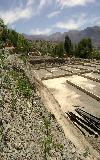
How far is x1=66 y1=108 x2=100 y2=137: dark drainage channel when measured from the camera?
15.6m

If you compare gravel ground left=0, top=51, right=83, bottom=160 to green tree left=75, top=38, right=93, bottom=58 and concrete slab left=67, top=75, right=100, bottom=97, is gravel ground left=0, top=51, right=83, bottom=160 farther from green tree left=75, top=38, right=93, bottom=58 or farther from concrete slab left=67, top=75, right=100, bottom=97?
green tree left=75, top=38, right=93, bottom=58

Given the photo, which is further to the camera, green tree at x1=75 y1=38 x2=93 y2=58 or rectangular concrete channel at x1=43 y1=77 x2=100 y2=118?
green tree at x1=75 y1=38 x2=93 y2=58

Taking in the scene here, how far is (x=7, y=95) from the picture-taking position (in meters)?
11.2

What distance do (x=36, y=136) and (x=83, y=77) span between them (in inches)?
880

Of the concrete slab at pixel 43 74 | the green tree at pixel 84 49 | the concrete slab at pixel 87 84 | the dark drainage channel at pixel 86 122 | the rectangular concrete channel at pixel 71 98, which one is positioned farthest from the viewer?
the green tree at pixel 84 49

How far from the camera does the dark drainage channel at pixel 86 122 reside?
51.3 feet

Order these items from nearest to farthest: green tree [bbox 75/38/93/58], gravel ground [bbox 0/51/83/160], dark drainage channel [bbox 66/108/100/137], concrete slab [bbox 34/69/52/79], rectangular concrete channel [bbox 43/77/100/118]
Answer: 1. gravel ground [bbox 0/51/83/160]
2. dark drainage channel [bbox 66/108/100/137]
3. rectangular concrete channel [bbox 43/77/100/118]
4. concrete slab [bbox 34/69/52/79]
5. green tree [bbox 75/38/93/58]

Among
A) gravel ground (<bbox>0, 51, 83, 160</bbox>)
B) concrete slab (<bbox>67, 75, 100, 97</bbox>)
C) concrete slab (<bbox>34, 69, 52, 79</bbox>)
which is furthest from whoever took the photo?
concrete slab (<bbox>34, 69, 52, 79</bbox>)

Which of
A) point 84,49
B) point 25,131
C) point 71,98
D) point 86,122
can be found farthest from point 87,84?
point 84,49

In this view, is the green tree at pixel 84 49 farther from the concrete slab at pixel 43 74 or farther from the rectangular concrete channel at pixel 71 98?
the rectangular concrete channel at pixel 71 98

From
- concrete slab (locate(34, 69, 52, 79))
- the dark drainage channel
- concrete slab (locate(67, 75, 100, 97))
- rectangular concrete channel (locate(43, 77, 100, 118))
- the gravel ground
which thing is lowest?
the dark drainage channel

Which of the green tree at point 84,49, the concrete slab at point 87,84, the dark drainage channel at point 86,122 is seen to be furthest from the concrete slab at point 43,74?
the green tree at point 84,49

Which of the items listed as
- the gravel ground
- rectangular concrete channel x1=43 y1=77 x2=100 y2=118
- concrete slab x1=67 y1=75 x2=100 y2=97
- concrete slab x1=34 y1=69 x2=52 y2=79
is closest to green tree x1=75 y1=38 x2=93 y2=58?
concrete slab x1=34 y1=69 x2=52 y2=79

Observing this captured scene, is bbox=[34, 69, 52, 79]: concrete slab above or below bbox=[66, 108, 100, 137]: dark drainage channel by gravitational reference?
above
